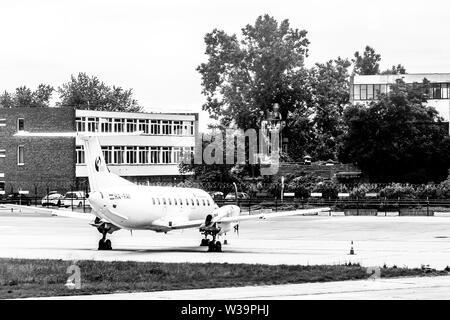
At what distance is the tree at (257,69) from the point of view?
124438mm

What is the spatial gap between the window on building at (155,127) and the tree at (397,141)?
29.8m

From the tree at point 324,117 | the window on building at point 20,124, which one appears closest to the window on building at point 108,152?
the window on building at point 20,124

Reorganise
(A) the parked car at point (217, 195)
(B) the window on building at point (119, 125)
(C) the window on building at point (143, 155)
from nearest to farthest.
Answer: (A) the parked car at point (217, 195), (B) the window on building at point (119, 125), (C) the window on building at point (143, 155)

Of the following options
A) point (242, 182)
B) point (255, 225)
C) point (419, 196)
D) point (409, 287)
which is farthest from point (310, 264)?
point (242, 182)

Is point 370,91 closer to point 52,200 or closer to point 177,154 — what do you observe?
point 177,154

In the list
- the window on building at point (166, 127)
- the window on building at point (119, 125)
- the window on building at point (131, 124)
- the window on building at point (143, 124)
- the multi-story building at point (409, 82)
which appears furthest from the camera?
Result: the window on building at point (166, 127)

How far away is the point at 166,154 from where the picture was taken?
134875 millimetres

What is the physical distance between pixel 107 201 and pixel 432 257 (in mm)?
14813

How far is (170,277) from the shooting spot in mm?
35688

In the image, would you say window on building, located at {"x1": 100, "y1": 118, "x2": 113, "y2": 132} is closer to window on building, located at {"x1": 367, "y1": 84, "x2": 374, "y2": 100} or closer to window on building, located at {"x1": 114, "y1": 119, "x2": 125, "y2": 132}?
window on building, located at {"x1": 114, "y1": 119, "x2": 125, "y2": 132}

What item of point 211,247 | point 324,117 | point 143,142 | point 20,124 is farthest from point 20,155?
point 211,247

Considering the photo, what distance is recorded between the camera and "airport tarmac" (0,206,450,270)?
4519 centimetres

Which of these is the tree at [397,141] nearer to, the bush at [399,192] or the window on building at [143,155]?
the bush at [399,192]

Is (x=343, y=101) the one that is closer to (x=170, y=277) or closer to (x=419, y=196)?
(x=419, y=196)
